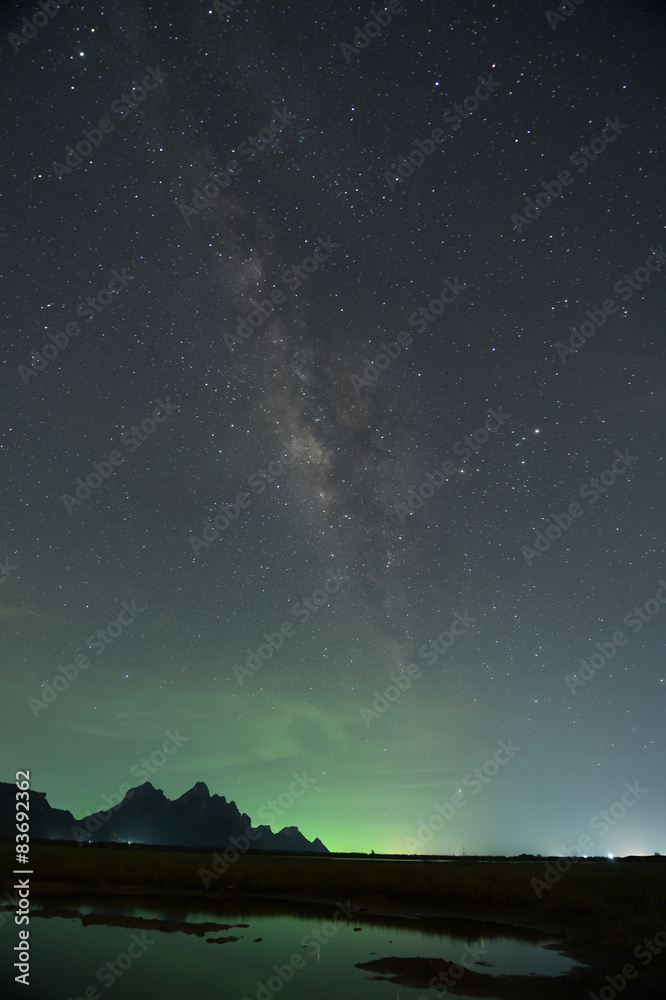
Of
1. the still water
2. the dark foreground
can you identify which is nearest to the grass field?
the dark foreground

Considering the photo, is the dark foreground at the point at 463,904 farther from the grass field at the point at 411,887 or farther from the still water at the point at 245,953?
the still water at the point at 245,953

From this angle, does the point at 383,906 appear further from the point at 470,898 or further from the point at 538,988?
the point at 538,988

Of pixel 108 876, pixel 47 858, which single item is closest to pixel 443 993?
pixel 108 876

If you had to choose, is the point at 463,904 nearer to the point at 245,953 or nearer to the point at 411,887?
the point at 411,887

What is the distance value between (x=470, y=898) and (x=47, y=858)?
2964cm

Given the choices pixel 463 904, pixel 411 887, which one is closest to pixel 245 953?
pixel 463 904

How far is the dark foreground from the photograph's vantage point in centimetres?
1171

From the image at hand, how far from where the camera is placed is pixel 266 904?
2256cm

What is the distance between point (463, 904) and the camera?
22.5 meters

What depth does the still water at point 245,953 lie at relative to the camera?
35.4 ft

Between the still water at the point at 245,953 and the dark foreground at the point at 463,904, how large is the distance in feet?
2.22

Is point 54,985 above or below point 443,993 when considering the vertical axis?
above

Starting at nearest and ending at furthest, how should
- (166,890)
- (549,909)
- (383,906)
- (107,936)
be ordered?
(107,936) < (549,909) < (383,906) < (166,890)

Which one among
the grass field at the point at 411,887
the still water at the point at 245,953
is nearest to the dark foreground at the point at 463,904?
the grass field at the point at 411,887
